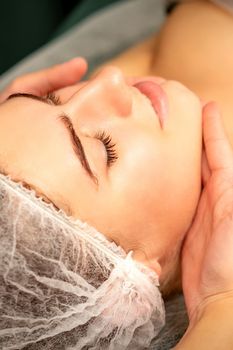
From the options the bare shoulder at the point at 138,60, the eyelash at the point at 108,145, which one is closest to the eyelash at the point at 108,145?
the eyelash at the point at 108,145

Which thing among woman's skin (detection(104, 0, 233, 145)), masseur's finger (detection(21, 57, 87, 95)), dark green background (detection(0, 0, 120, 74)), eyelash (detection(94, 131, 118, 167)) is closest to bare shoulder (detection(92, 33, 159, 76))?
woman's skin (detection(104, 0, 233, 145))

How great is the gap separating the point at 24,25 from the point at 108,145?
1205mm

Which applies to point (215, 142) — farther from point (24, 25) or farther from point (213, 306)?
point (24, 25)

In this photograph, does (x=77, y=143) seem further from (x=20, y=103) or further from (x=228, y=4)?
(x=228, y=4)

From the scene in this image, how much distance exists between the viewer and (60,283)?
2.89ft

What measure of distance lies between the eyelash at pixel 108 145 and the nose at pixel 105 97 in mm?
43

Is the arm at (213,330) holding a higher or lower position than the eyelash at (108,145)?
lower

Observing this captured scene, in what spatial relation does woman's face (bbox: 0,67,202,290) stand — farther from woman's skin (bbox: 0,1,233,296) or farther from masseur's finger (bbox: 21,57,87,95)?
masseur's finger (bbox: 21,57,87,95)

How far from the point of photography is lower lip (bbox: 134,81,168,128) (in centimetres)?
103

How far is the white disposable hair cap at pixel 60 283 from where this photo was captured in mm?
863

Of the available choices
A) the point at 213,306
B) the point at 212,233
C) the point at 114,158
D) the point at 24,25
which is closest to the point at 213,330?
the point at 213,306

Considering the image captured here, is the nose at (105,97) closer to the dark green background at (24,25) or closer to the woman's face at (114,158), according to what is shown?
the woman's face at (114,158)

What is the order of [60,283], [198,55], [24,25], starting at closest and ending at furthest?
[60,283] < [198,55] < [24,25]

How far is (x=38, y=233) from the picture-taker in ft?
2.85
